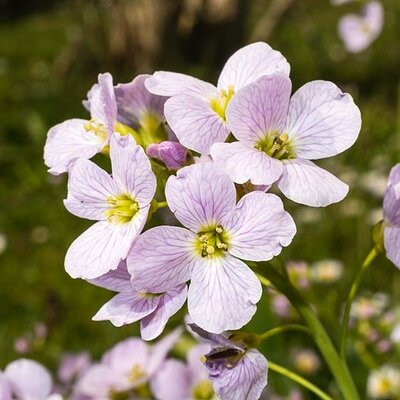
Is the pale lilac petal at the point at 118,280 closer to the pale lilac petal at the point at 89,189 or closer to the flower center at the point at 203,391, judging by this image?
the pale lilac petal at the point at 89,189

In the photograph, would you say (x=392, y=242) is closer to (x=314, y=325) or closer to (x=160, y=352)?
(x=314, y=325)

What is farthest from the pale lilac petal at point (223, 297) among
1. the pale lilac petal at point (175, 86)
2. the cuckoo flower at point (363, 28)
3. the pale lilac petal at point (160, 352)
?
the cuckoo flower at point (363, 28)

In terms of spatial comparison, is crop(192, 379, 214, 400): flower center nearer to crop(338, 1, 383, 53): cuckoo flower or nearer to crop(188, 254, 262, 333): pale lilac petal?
crop(188, 254, 262, 333): pale lilac petal

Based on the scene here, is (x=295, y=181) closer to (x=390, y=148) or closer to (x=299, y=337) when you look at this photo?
(x=299, y=337)

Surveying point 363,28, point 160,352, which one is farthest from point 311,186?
point 363,28

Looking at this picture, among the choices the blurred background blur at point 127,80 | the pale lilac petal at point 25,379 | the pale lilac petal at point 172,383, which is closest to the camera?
the pale lilac petal at point 25,379

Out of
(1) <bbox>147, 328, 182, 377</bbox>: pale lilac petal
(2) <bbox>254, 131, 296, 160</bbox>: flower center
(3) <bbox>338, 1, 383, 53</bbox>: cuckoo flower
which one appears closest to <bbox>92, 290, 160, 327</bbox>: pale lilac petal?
(2) <bbox>254, 131, 296, 160</bbox>: flower center
